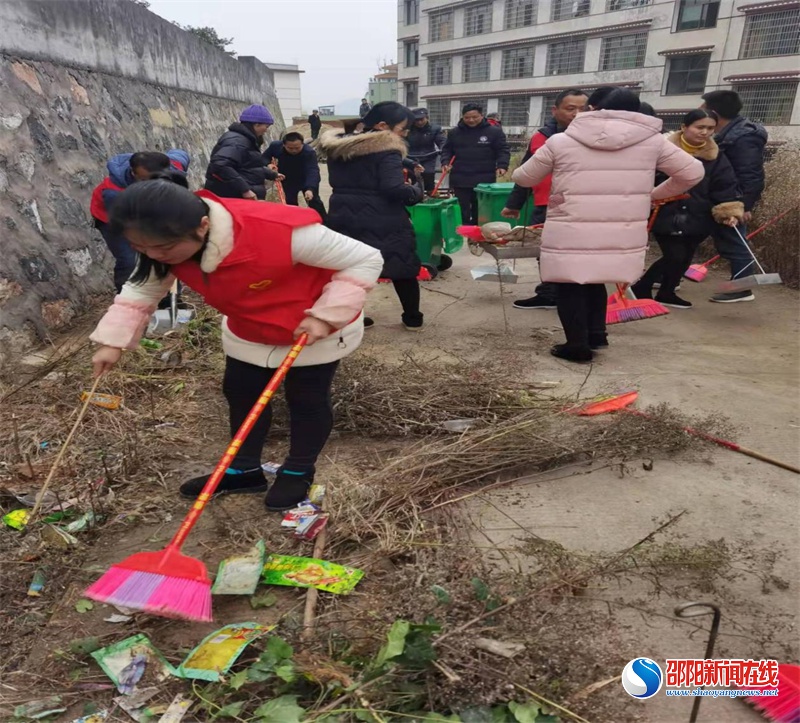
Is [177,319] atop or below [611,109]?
below

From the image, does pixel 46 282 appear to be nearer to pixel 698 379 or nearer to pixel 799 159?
pixel 698 379

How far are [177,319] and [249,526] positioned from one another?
2518mm

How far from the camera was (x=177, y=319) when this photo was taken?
4.34 m

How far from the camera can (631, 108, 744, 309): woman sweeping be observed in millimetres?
4125

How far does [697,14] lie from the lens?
77.5 ft

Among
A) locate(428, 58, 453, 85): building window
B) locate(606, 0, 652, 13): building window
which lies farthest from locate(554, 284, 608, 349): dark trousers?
locate(428, 58, 453, 85): building window

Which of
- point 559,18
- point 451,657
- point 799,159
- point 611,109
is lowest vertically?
point 451,657

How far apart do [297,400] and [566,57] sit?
31365 mm

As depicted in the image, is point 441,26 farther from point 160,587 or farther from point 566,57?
point 160,587

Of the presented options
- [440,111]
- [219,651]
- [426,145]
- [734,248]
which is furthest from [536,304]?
[440,111]

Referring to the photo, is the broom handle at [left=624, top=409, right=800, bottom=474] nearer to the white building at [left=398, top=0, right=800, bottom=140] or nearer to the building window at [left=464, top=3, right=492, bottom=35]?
the white building at [left=398, top=0, right=800, bottom=140]

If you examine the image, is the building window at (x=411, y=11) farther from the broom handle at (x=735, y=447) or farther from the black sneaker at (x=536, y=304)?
the broom handle at (x=735, y=447)

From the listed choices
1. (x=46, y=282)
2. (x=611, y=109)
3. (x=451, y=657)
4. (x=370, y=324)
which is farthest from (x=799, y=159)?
(x=46, y=282)

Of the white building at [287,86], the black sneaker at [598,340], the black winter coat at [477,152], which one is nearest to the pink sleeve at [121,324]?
the black sneaker at [598,340]
